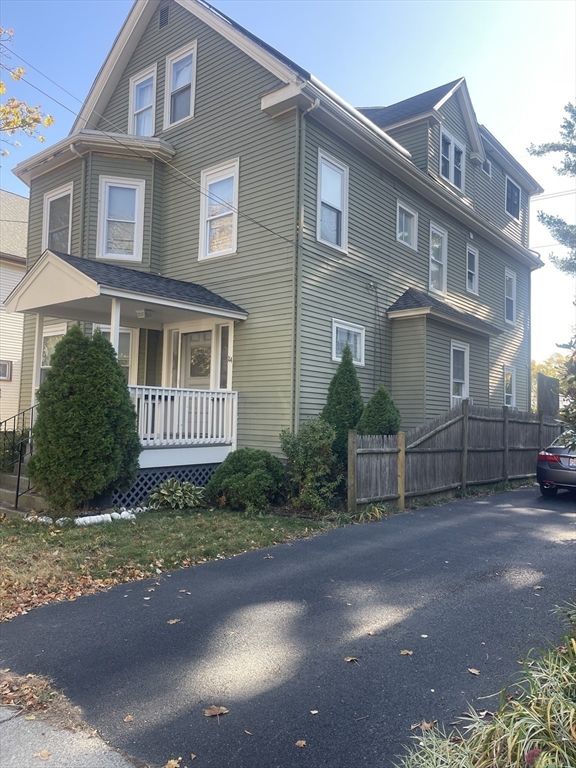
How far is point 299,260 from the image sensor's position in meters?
11.6

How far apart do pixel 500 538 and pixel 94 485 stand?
590cm

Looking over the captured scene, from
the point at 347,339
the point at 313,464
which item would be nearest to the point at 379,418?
the point at 313,464

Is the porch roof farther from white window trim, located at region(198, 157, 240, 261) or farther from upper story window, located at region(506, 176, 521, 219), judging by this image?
upper story window, located at region(506, 176, 521, 219)

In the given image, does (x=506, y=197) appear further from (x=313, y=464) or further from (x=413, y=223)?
(x=313, y=464)

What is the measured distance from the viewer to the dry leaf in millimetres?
3596

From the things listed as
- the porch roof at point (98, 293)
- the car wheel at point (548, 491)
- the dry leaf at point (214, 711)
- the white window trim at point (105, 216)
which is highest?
the white window trim at point (105, 216)

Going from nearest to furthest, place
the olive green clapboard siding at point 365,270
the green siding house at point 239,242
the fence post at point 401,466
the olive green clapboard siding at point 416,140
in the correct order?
the fence post at point 401,466 → the green siding house at point 239,242 → the olive green clapboard siding at point 365,270 → the olive green clapboard siding at point 416,140

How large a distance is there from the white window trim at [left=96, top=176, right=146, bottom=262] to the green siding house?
3cm

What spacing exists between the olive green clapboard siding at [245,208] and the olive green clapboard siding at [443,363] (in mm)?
4158

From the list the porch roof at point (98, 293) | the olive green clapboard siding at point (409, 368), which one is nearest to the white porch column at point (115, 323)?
the porch roof at point (98, 293)

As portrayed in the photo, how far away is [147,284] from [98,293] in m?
1.42

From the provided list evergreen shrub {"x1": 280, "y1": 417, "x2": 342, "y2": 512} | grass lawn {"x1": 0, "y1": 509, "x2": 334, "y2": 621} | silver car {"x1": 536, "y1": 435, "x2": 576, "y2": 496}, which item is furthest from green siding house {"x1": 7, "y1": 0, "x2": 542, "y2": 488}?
silver car {"x1": 536, "y1": 435, "x2": 576, "y2": 496}

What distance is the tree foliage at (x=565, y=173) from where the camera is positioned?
65.3ft

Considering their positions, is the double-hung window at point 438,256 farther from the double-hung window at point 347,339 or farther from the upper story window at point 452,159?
the double-hung window at point 347,339
